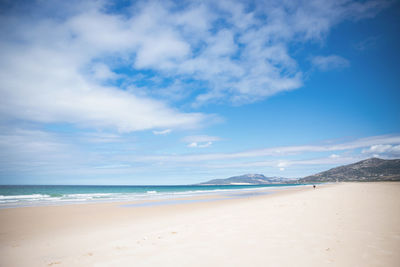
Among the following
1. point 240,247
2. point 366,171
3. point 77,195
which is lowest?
point 366,171

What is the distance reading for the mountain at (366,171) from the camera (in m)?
130

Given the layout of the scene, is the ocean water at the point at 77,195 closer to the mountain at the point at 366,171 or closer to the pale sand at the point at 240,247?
the pale sand at the point at 240,247

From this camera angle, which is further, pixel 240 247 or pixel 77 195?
pixel 77 195

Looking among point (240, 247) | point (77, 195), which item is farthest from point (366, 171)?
point (240, 247)

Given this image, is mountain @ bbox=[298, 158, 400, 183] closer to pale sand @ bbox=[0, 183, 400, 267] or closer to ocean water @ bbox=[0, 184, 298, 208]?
ocean water @ bbox=[0, 184, 298, 208]

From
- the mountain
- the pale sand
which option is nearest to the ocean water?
the pale sand

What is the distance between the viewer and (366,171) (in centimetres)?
14750

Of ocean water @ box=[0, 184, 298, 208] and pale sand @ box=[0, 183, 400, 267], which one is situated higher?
pale sand @ box=[0, 183, 400, 267]

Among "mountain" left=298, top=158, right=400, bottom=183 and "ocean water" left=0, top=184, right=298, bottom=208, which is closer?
"ocean water" left=0, top=184, right=298, bottom=208

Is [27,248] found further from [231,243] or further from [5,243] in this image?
[231,243]

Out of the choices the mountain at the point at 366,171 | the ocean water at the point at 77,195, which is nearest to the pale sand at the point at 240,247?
the ocean water at the point at 77,195

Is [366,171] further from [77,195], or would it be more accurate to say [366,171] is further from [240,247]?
[240,247]

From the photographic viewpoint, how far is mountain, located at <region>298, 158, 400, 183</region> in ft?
426

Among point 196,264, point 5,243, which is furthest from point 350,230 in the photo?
point 5,243
